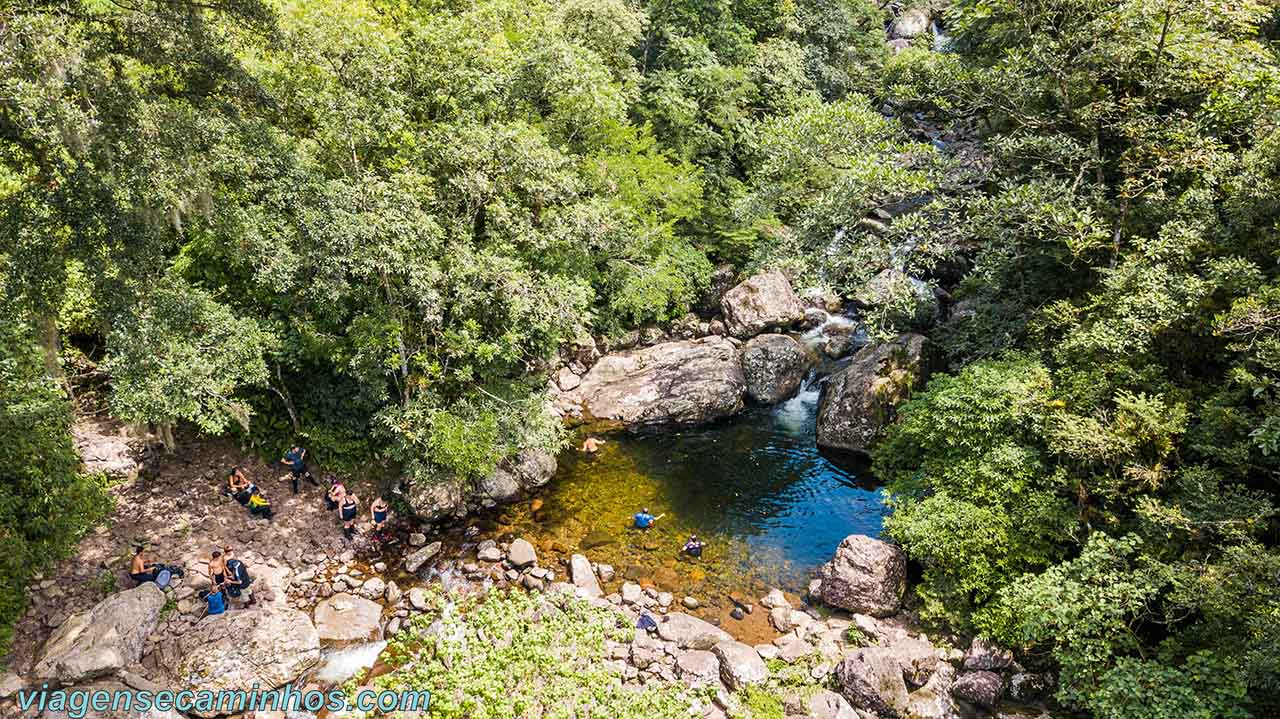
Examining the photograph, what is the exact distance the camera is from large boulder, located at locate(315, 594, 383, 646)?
14.3m

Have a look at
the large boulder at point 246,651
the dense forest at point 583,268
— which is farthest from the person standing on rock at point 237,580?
the dense forest at point 583,268

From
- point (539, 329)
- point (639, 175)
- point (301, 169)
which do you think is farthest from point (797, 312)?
point (301, 169)

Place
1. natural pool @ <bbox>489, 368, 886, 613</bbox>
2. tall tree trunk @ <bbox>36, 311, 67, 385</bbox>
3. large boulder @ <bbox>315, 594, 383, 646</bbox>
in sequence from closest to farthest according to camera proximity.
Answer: tall tree trunk @ <bbox>36, 311, 67, 385</bbox>
large boulder @ <bbox>315, 594, 383, 646</bbox>
natural pool @ <bbox>489, 368, 886, 613</bbox>

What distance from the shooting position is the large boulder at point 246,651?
12.6 metres

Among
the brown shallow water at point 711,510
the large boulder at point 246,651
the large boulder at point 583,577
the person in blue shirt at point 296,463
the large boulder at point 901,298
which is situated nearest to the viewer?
the large boulder at point 246,651

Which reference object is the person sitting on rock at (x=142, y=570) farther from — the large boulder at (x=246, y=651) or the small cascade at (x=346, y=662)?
the small cascade at (x=346, y=662)

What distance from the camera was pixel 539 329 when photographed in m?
18.9

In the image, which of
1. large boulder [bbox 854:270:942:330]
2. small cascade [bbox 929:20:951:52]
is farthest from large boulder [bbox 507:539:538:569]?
small cascade [bbox 929:20:951:52]

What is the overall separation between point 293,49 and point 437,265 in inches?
264

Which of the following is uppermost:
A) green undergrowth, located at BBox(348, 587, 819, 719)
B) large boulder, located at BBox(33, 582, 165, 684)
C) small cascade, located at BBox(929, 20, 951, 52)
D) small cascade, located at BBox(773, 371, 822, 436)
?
small cascade, located at BBox(929, 20, 951, 52)

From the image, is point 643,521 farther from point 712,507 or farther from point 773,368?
point 773,368

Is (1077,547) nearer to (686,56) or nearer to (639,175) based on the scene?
(639,175)

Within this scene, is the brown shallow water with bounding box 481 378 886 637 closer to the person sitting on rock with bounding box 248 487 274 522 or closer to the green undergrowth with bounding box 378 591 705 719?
the green undergrowth with bounding box 378 591 705 719

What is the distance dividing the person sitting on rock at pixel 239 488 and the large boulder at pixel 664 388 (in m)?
10.8
